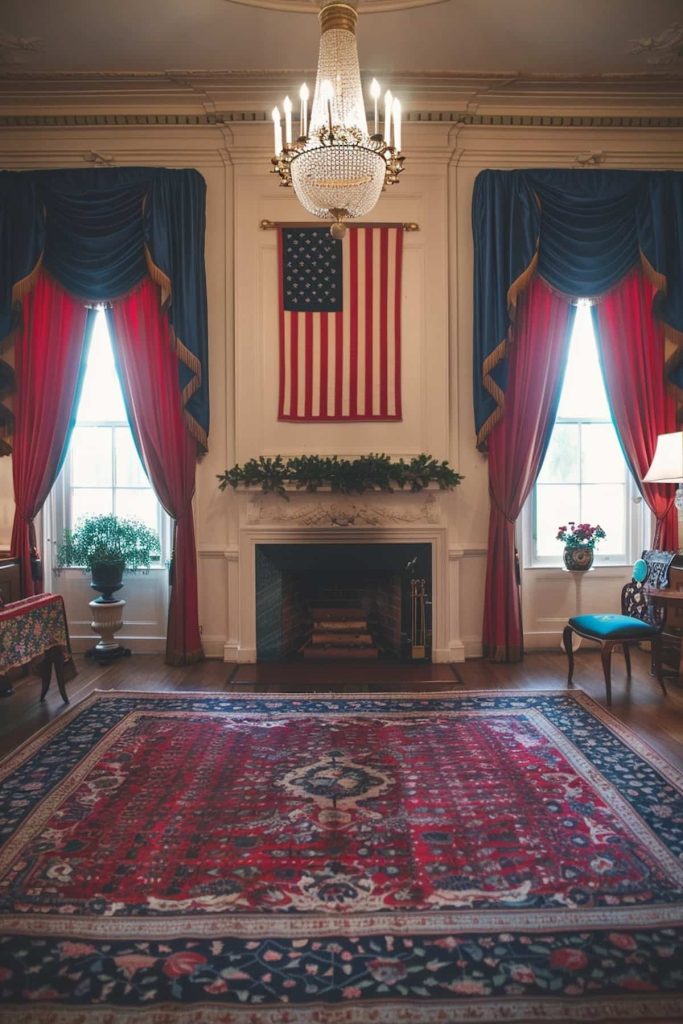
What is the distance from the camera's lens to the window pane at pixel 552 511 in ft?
18.7

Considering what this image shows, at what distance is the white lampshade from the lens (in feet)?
14.9

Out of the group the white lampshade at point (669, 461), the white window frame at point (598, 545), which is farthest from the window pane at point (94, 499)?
the white lampshade at point (669, 461)

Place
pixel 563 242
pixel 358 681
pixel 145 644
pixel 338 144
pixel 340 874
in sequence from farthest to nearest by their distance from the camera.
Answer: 1. pixel 145 644
2. pixel 563 242
3. pixel 358 681
4. pixel 338 144
5. pixel 340 874

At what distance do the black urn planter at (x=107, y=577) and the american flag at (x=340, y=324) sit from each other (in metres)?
1.73

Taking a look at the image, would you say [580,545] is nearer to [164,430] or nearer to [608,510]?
[608,510]

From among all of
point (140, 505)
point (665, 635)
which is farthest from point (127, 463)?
point (665, 635)

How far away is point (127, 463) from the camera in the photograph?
5660 mm

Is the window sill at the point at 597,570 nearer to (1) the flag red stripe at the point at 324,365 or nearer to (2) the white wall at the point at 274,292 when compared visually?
(2) the white wall at the point at 274,292

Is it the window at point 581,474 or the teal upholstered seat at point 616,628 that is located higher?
the window at point 581,474

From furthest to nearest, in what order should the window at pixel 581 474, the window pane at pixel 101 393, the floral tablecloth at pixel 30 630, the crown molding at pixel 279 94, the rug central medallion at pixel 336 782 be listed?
1. the window at pixel 581 474
2. the window pane at pixel 101 393
3. the crown molding at pixel 279 94
4. the floral tablecloth at pixel 30 630
5. the rug central medallion at pixel 336 782

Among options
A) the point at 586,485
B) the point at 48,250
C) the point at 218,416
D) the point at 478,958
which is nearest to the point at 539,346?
the point at 586,485

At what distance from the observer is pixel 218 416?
5383 millimetres

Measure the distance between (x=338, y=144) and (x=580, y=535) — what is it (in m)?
3.51

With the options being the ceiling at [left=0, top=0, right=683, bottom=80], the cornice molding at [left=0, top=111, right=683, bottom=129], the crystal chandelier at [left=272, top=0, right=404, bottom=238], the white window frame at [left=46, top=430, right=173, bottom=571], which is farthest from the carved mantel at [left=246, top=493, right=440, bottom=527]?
the ceiling at [left=0, top=0, right=683, bottom=80]
